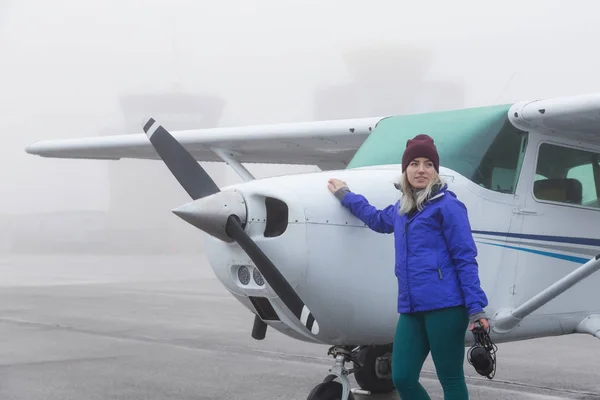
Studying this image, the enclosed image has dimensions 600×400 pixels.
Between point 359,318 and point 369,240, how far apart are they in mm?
452

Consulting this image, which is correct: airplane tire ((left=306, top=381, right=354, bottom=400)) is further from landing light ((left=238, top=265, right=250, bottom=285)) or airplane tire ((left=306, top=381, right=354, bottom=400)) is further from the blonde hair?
the blonde hair

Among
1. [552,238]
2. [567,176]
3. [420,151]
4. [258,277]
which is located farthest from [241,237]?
[567,176]

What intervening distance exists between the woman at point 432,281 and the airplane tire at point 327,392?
2.98 ft

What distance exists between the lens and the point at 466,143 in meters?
5.36

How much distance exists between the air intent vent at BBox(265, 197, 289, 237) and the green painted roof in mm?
1160

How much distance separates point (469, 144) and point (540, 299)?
3.55 ft

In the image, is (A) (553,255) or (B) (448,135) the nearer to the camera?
(B) (448,135)

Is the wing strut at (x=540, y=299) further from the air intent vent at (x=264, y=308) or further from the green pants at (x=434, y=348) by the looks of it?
the air intent vent at (x=264, y=308)

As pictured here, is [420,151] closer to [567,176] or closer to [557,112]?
[557,112]

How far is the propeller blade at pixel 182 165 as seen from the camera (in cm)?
487

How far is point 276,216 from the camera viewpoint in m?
4.54

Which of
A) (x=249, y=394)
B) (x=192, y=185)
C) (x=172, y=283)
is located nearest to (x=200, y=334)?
(x=249, y=394)

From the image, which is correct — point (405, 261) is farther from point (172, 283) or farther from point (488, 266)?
point (172, 283)

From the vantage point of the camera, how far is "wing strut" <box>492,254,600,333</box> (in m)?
4.84
